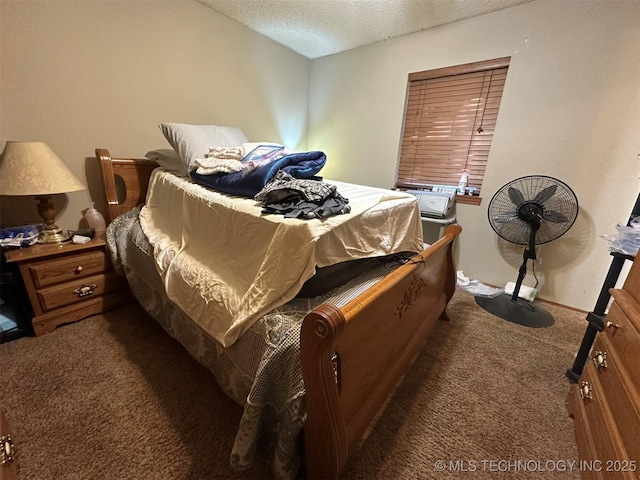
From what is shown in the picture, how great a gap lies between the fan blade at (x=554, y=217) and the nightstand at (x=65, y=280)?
9.89ft

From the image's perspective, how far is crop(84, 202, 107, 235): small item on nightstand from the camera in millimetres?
1828

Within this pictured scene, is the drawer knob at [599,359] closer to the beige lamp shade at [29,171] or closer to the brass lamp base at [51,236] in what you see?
the beige lamp shade at [29,171]

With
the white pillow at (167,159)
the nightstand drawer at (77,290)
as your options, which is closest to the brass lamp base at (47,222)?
the nightstand drawer at (77,290)

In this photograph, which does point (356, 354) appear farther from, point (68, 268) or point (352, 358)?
point (68, 268)

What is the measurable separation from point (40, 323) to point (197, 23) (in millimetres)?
2431

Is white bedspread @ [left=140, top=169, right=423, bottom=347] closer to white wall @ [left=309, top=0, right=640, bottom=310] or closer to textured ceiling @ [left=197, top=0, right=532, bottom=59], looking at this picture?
white wall @ [left=309, top=0, right=640, bottom=310]

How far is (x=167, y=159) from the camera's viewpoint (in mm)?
1984

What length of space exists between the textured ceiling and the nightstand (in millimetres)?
2160

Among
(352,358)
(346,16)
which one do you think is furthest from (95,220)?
(346,16)

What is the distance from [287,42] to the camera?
2.74 m

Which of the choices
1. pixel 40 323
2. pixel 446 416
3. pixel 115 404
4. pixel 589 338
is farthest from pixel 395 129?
pixel 40 323

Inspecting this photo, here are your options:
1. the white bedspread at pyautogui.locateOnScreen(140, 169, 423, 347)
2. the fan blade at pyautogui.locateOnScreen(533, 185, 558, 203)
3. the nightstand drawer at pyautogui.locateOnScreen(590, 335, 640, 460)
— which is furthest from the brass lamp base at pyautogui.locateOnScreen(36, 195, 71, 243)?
the fan blade at pyautogui.locateOnScreen(533, 185, 558, 203)

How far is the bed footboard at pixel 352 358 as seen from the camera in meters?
0.68

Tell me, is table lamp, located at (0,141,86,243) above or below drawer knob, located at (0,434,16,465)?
above
